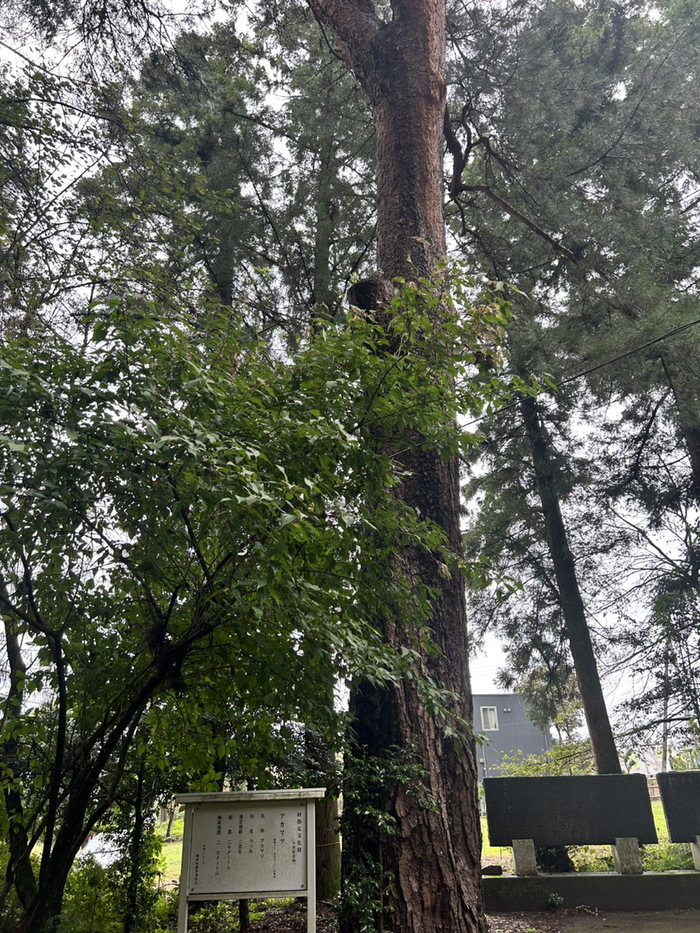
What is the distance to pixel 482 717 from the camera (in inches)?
790

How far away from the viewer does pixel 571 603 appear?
786 centimetres

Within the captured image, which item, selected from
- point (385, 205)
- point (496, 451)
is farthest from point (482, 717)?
point (385, 205)

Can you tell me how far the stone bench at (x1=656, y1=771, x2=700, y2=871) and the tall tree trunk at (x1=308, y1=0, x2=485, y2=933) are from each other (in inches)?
185

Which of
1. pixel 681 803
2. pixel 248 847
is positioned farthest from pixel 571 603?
pixel 248 847

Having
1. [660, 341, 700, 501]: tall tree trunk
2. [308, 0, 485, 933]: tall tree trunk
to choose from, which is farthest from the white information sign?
[660, 341, 700, 501]: tall tree trunk

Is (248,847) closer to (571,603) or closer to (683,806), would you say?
(683,806)

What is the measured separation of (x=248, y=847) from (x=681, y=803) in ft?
18.6

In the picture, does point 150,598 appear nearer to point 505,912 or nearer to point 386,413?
point 386,413

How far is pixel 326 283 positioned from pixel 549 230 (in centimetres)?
259

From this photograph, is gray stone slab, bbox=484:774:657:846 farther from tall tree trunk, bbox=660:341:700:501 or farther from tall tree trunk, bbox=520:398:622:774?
tall tree trunk, bbox=660:341:700:501

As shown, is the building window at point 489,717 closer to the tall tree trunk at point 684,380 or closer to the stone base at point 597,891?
the stone base at point 597,891

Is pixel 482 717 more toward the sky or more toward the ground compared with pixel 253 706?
more toward the sky

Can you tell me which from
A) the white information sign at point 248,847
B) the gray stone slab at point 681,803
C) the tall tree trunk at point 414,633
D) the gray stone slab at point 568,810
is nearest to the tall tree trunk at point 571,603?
the gray stone slab at point 681,803

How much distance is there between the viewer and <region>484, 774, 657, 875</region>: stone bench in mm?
6332
